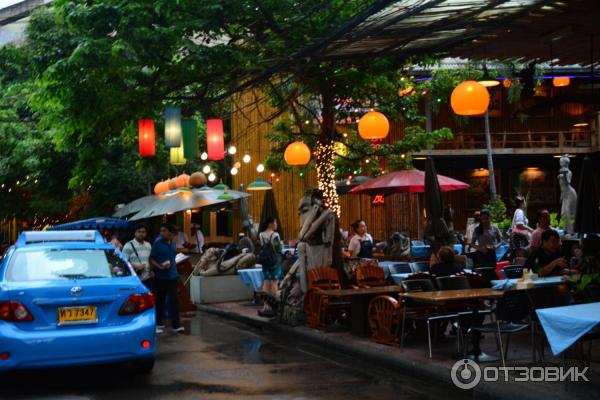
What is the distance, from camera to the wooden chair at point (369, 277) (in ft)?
43.2

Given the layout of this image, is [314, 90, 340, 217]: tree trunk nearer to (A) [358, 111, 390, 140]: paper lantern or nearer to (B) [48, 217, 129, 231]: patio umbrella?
(A) [358, 111, 390, 140]: paper lantern

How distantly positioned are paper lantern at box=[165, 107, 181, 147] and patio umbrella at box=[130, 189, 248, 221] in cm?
660

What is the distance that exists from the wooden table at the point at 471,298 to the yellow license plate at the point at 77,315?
11.9 feet

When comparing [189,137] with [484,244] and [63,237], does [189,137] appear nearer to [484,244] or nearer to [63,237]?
[63,237]

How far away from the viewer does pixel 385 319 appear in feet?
35.8

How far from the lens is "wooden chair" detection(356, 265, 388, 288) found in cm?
1316

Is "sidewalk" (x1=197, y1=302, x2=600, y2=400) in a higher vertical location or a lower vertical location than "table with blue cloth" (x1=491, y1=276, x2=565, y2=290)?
lower

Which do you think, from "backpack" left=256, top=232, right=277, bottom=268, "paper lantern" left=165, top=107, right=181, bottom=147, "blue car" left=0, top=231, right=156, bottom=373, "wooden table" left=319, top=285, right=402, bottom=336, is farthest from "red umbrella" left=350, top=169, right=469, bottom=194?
"blue car" left=0, top=231, right=156, bottom=373

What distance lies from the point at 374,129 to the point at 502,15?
15.0 feet

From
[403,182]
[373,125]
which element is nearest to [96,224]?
[403,182]

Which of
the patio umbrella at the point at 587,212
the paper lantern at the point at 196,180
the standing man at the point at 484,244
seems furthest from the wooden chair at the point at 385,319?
the paper lantern at the point at 196,180

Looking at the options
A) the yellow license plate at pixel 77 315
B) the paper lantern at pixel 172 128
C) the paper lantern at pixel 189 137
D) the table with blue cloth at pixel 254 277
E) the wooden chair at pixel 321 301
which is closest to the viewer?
the yellow license plate at pixel 77 315

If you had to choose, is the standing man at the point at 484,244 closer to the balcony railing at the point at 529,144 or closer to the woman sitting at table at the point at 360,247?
the woman sitting at table at the point at 360,247

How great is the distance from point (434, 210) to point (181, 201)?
909 cm
